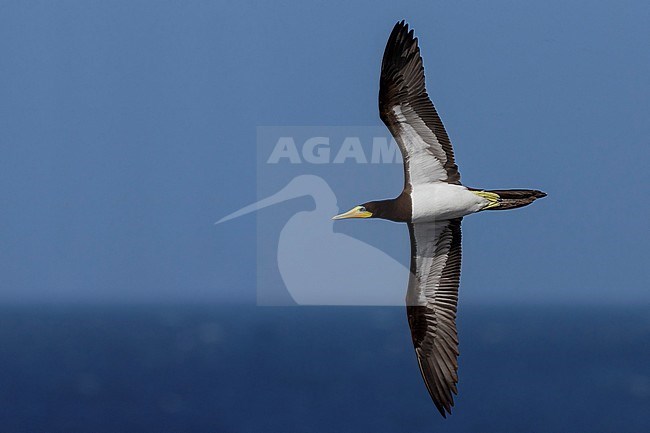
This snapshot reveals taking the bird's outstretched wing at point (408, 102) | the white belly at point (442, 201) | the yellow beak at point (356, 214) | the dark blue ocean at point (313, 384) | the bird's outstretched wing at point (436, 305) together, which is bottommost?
the dark blue ocean at point (313, 384)

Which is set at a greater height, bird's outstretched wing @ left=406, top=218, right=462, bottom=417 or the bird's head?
the bird's head

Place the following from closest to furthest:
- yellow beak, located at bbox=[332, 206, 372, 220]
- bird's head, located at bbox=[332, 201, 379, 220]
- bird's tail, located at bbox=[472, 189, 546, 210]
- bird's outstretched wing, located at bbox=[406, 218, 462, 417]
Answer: bird's tail, located at bbox=[472, 189, 546, 210] < bird's head, located at bbox=[332, 201, 379, 220] < yellow beak, located at bbox=[332, 206, 372, 220] < bird's outstretched wing, located at bbox=[406, 218, 462, 417]

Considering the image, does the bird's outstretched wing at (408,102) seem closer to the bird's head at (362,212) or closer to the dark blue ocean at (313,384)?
the bird's head at (362,212)

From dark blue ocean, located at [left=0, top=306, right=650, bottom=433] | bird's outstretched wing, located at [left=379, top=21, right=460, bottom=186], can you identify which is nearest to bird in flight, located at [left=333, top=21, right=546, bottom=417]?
bird's outstretched wing, located at [left=379, top=21, right=460, bottom=186]

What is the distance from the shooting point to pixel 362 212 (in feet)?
72.2

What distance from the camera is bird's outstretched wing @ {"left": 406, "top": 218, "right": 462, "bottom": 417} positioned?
22625mm

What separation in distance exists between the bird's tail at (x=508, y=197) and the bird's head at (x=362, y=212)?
193 centimetres

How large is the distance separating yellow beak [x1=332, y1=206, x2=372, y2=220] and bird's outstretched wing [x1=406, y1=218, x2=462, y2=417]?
1.11 metres

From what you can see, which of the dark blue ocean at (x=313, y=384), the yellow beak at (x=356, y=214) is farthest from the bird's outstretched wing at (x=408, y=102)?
the dark blue ocean at (x=313, y=384)

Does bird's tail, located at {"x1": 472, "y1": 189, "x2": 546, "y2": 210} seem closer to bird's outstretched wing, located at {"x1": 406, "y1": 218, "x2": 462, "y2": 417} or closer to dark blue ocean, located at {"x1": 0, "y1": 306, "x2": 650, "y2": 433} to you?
bird's outstretched wing, located at {"x1": 406, "y1": 218, "x2": 462, "y2": 417}

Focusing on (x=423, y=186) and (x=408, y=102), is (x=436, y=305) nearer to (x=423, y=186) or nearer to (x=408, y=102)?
(x=423, y=186)

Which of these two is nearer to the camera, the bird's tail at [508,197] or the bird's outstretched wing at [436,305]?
the bird's tail at [508,197]

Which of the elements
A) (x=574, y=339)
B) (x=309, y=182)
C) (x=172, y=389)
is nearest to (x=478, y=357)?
(x=574, y=339)

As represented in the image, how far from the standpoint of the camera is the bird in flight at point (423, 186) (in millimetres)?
21141
